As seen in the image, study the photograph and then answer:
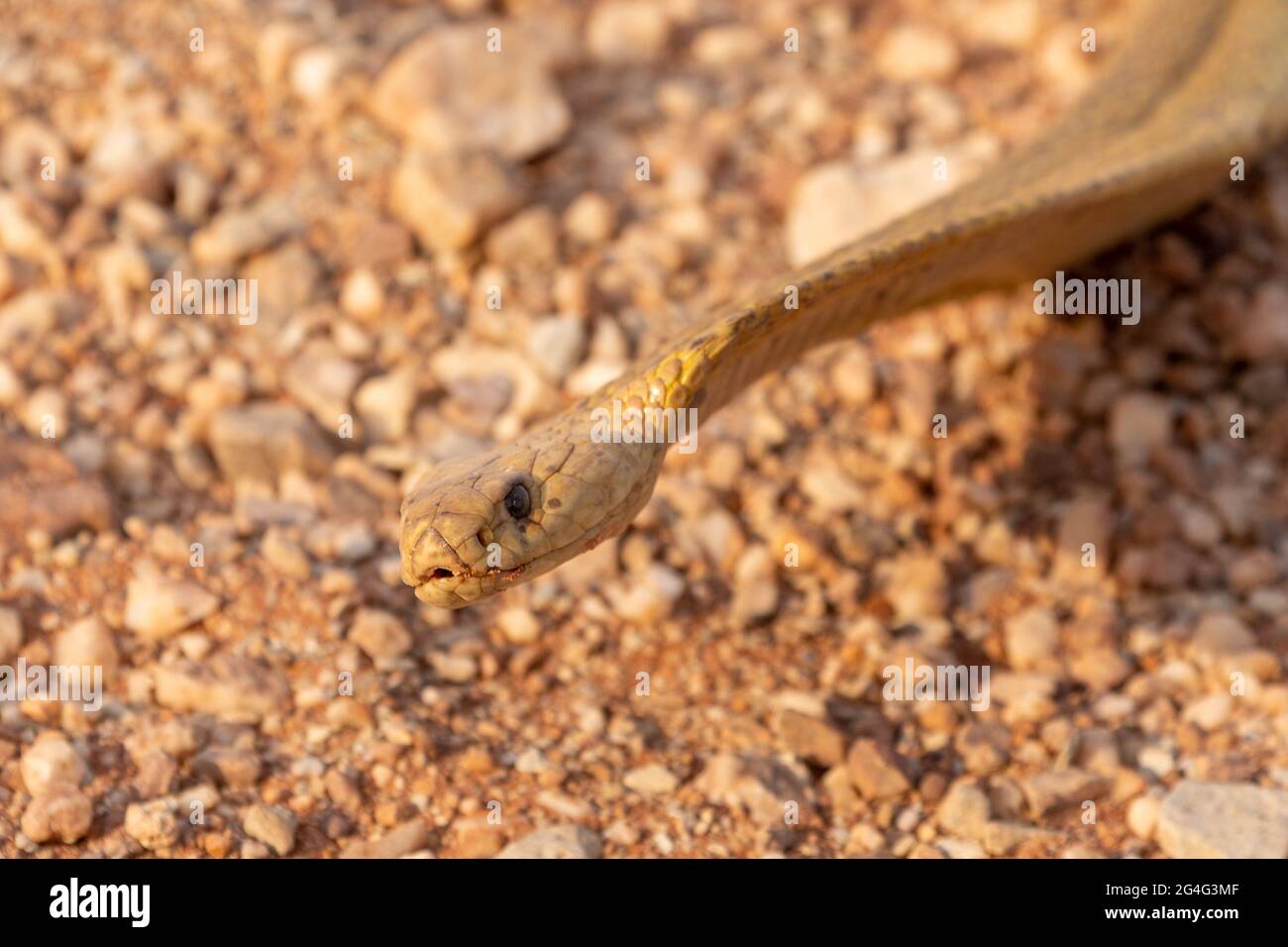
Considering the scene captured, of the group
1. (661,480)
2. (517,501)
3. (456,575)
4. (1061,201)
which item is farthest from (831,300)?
(661,480)

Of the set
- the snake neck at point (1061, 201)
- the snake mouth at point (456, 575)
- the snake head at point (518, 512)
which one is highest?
the snake neck at point (1061, 201)

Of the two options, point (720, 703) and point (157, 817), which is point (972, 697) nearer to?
point (720, 703)

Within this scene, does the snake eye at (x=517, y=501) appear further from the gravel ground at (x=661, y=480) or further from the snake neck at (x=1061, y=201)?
the gravel ground at (x=661, y=480)

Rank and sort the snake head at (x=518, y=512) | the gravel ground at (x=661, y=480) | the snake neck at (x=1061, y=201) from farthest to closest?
1. the gravel ground at (x=661, y=480)
2. the snake neck at (x=1061, y=201)
3. the snake head at (x=518, y=512)

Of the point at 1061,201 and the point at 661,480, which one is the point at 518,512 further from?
the point at 1061,201

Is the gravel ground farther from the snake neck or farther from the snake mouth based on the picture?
the snake mouth

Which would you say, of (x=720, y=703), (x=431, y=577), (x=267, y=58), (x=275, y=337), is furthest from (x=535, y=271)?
(x=431, y=577)

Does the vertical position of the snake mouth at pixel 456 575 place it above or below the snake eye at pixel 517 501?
below

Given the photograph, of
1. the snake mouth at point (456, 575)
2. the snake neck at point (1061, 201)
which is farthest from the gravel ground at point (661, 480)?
the snake mouth at point (456, 575)
